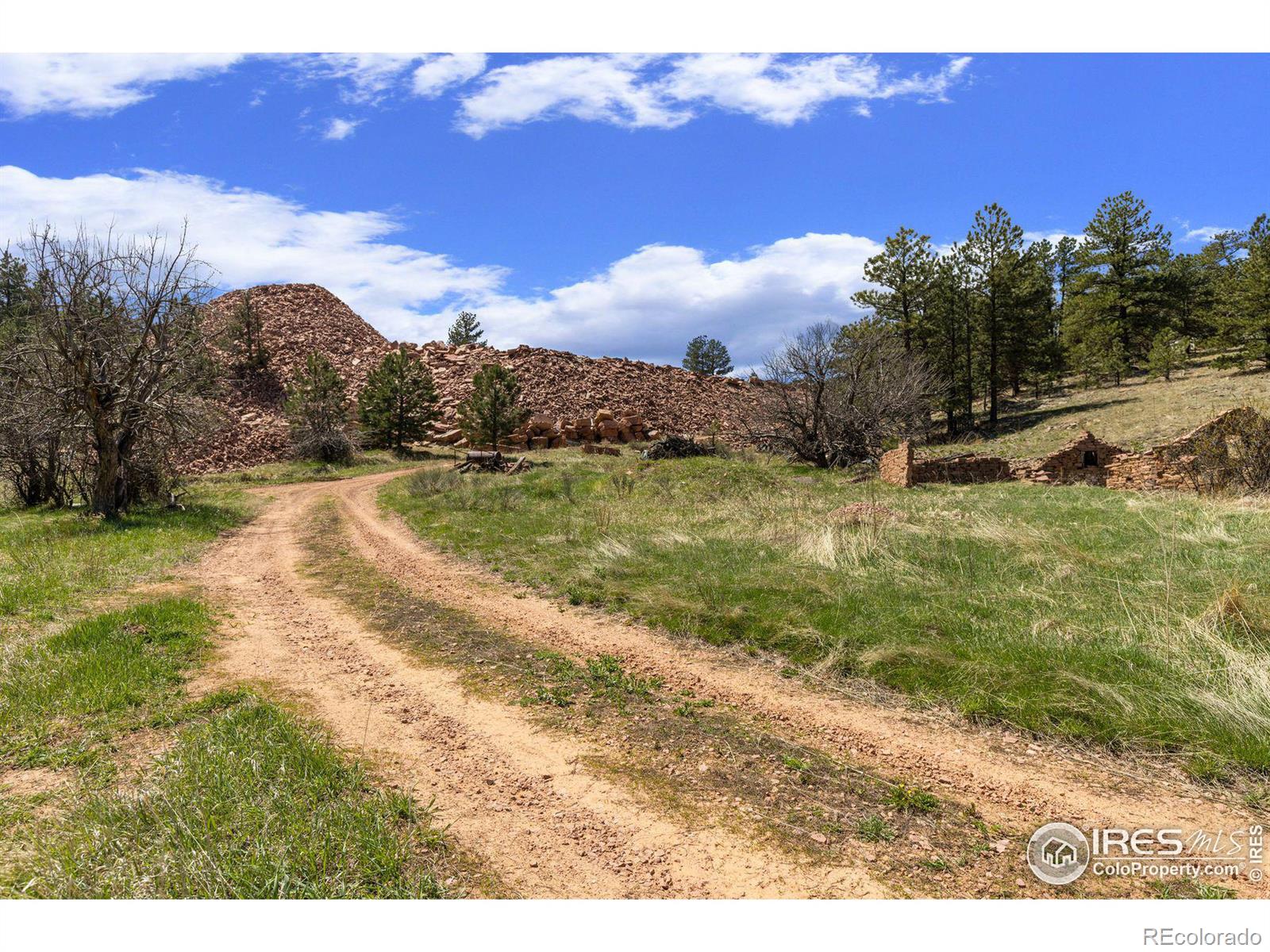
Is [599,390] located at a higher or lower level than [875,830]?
higher

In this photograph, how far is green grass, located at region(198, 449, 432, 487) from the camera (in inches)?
1064

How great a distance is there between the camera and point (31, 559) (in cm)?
1016

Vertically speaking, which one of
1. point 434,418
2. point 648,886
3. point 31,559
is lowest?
point 648,886

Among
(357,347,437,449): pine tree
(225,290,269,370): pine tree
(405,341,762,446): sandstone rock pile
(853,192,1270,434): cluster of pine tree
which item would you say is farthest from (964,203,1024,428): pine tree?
(225,290,269,370): pine tree

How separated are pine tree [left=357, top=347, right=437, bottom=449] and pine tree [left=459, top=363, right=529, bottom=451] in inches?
139

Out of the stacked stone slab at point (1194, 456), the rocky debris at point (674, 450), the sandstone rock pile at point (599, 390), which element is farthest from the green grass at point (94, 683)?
the sandstone rock pile at point (599, 390)

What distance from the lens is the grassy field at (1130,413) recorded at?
953 inches

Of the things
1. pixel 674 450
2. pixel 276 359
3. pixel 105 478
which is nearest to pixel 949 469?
pixel 674 450

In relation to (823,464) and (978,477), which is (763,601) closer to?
(978,477)

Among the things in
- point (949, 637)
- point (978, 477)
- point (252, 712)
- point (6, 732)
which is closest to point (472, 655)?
point (252, 712)

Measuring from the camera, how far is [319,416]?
1319 inches

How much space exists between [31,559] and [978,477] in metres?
21.4

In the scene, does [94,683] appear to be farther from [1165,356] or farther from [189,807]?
[1165,356]

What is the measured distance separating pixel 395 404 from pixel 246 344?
2252 cm
